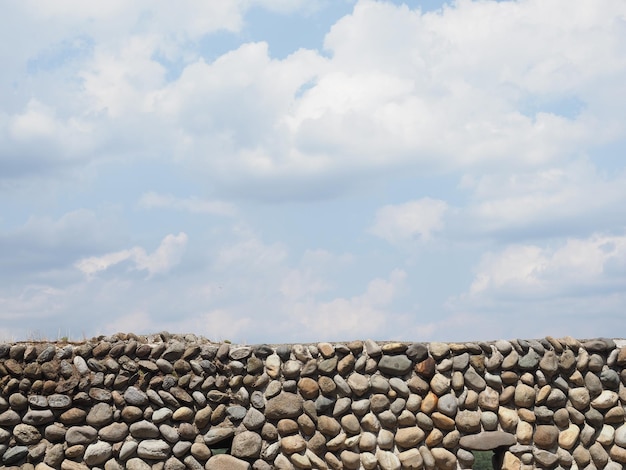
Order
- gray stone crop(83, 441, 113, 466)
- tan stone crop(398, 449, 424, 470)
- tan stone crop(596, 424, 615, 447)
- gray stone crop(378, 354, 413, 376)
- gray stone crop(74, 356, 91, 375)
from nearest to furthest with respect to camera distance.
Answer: tan stone crop(398, 449, 424, 470) → gray stone crop(378, 354, 413, 376) → gray stone crop(83, 441, 113, 466) → tan stone crop(596, 424, 615, 447) → gray stone crop(74, 356, 91, 375)

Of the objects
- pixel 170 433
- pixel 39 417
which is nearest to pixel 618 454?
pixel 170 433

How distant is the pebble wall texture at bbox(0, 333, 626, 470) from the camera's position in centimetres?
1080

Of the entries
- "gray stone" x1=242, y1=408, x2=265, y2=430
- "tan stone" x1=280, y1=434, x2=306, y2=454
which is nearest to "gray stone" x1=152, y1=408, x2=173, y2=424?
"gray stone" x1=242, y1=408, x2=265, y2=430

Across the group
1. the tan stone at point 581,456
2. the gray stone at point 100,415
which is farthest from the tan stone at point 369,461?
the gray stone at point 100,415

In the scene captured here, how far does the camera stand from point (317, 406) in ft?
35.5

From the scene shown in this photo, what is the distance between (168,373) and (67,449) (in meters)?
1.58

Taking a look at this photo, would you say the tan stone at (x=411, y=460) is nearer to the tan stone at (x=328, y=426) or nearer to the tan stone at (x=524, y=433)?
the tan stone at (x=328, y=426)

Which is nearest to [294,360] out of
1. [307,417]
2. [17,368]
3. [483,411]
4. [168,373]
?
[307,417]

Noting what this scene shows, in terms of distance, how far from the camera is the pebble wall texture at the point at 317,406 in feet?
35.4

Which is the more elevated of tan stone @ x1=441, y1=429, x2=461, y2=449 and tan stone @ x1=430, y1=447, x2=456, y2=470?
tan stone @ x1=441, y1=429, x2=461, y2=449

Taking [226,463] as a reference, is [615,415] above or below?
above

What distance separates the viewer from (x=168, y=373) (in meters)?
11.1

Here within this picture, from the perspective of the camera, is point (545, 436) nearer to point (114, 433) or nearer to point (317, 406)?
point (317, 406)

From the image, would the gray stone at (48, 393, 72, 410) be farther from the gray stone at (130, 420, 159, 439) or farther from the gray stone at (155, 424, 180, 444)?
the gray stone at (155, 424, 180, 444)
